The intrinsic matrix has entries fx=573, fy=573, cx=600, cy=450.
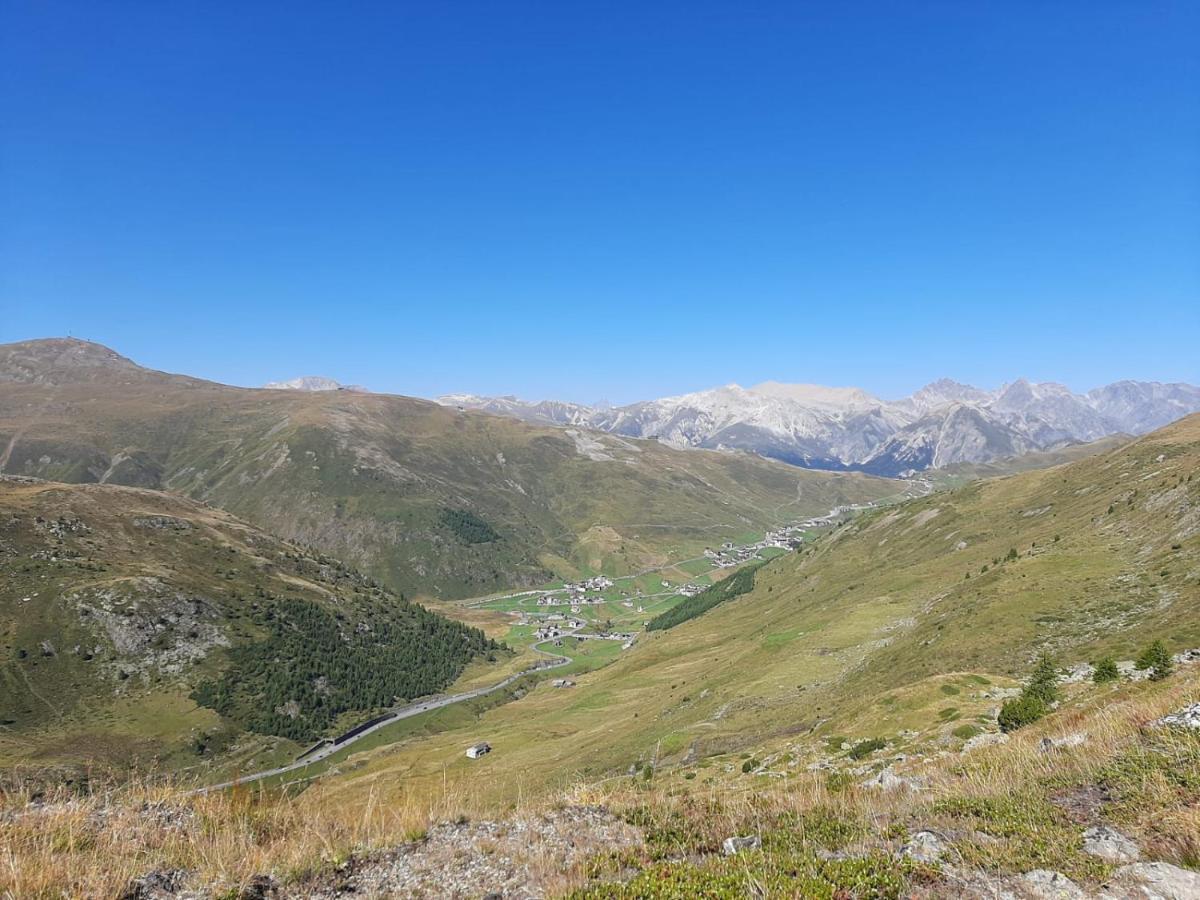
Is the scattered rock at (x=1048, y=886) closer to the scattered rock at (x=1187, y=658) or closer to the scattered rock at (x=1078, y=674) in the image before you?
the scattered rock at (x=1187, y=658)

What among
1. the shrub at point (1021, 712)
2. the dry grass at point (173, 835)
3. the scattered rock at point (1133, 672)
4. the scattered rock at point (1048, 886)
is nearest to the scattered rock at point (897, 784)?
the scattered rock at point (1048, 886)

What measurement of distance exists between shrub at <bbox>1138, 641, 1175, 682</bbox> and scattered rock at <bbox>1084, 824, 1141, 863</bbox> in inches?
875

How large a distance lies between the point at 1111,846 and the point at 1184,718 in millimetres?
7748

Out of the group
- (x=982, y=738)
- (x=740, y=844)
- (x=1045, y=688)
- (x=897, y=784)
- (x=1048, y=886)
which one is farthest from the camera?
(x=1045, y=688)

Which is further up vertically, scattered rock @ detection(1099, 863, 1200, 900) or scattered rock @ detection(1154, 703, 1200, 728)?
scattered rock @ detection(1099, 863, 1200, 900)

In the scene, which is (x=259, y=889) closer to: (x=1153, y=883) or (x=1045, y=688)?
(x=1153, y=883)

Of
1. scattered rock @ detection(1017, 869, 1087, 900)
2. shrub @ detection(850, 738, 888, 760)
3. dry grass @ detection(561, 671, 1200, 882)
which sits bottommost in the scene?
shrub @ detection(850, 738, 888, 760)

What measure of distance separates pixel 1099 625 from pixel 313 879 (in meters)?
61.6

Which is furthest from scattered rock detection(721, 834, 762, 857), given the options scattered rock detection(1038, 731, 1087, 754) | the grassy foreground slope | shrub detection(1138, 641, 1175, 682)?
shrub detection(1138, 641, 1175, 682)

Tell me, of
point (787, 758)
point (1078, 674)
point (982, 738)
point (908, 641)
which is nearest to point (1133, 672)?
point (1078, 674)

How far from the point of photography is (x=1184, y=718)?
14.5 metres

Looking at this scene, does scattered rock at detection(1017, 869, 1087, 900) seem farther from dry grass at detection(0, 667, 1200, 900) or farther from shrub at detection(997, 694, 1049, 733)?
shrub at detection(997, 694, 1049, 733)

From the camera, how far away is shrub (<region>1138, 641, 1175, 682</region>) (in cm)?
2646

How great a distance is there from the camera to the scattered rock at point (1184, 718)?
1391 centimetres
